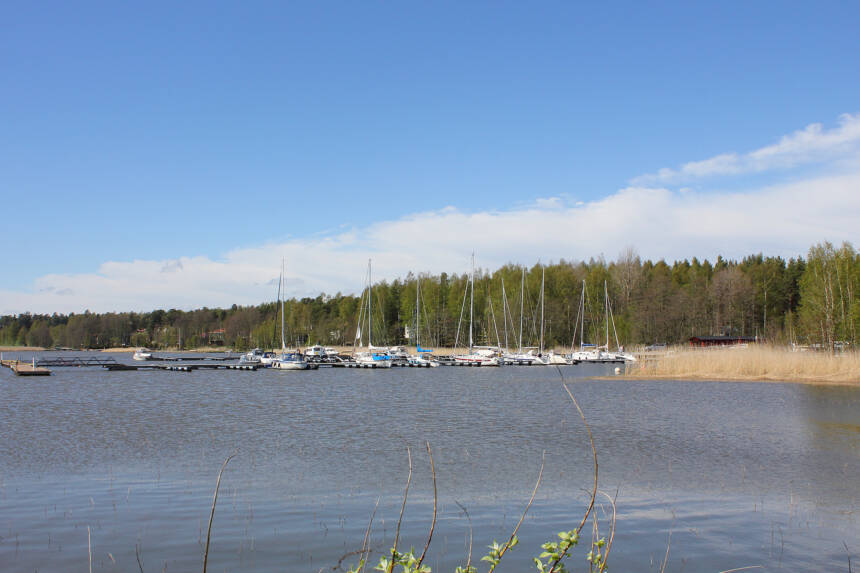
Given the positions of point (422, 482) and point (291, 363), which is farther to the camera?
point (291, 363)

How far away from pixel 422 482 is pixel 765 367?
38.0m

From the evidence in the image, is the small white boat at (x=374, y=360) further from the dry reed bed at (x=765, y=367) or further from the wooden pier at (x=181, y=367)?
the dry reed bed at (x=765, y=367)

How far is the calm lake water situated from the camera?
10.0 meters

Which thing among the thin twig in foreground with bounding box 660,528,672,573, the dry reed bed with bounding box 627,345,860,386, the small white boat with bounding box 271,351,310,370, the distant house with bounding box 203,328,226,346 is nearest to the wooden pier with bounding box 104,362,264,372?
the small white boat with bounding box 271,351,310,370

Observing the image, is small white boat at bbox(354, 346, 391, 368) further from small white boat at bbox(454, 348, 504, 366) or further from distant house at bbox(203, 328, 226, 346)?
distant house at bbox(203, 328, 226, 346)

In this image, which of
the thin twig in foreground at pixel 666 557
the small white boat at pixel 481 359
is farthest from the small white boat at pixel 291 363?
the thin twig in foreground at pixel 666 557

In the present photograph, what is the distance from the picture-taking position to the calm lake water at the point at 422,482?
10.0 metres

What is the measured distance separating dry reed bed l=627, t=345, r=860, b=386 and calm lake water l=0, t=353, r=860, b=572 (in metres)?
10.8

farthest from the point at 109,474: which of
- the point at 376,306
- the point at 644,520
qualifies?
the point at 376,306

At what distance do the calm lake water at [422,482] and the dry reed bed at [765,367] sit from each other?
10.8 meters

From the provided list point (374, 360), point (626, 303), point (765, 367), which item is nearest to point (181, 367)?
point (374, 360)

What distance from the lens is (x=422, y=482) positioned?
1480cm

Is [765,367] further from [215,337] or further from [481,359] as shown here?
[215,337]

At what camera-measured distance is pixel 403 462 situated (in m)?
17.2
